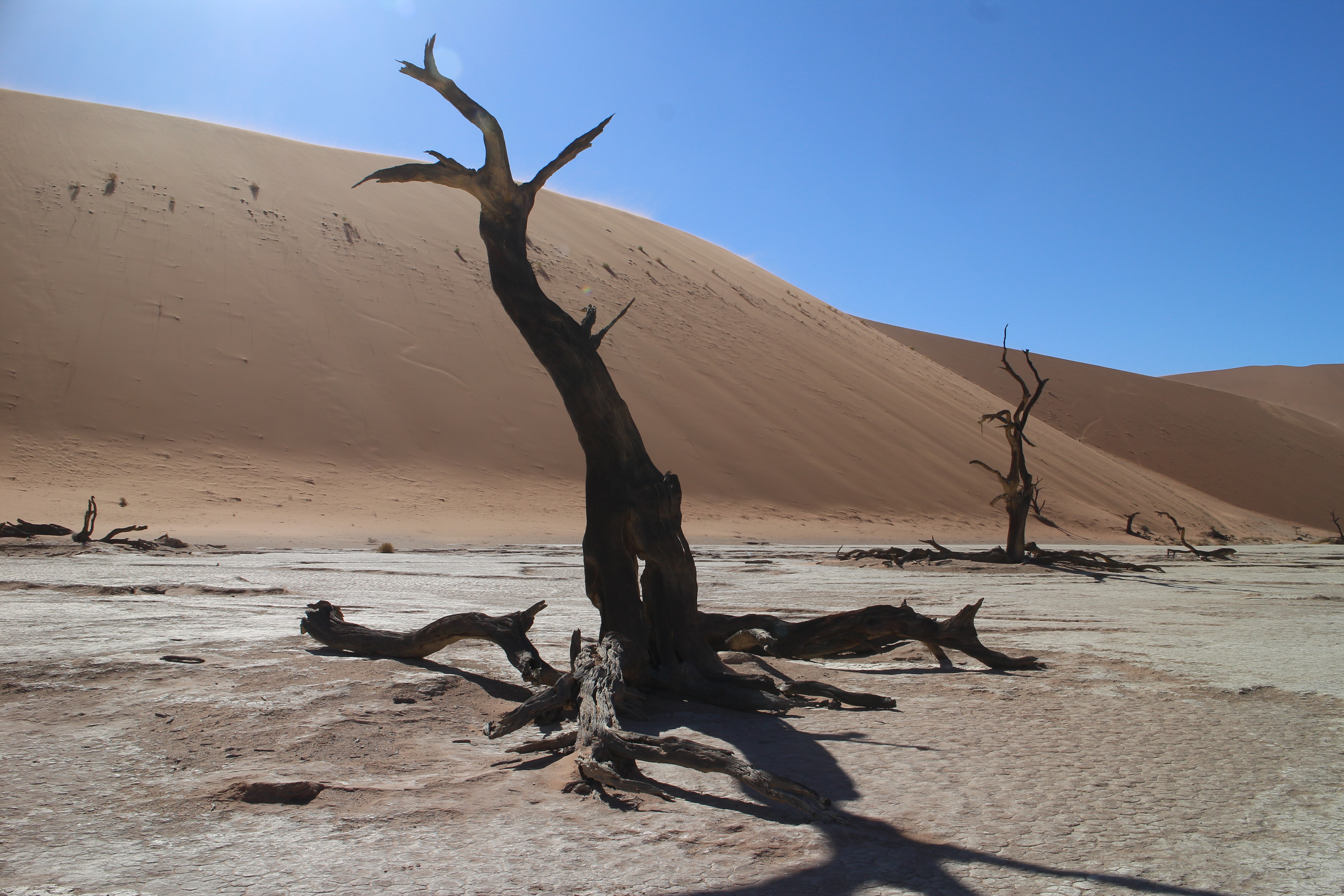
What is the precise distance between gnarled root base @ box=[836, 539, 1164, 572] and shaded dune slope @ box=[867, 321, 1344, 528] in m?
35.4

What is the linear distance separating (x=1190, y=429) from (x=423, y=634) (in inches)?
2177

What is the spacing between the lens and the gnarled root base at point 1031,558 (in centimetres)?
1189

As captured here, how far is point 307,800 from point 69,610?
385 cm

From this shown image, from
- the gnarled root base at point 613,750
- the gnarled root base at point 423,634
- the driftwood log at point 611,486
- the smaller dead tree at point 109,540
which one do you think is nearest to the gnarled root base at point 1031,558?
the driftwood log at point 611,486

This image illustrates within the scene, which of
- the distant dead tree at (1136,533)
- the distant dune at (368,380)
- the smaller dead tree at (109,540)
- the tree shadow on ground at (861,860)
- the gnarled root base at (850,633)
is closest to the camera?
the tree shadow on ground at (861,860)

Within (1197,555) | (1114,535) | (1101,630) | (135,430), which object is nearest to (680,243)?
(1114,535)

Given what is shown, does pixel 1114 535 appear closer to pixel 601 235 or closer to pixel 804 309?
pixel 804 309

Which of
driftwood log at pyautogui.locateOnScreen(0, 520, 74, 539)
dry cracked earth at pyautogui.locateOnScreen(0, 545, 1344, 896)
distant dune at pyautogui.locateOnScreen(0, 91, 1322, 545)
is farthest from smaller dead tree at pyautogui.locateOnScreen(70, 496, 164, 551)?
dry cracked earth at pyautogui.locateOnScreen(0, 545, 1344, 896)

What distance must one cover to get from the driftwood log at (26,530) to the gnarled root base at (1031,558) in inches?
403

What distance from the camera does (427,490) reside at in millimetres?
18984

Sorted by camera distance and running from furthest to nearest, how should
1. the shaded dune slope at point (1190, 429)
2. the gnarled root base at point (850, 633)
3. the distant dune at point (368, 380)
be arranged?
the shaded dune slope at point (1190, 429) → the distant dune at point (368, 380) → the gnarled root base at point (850, 633)

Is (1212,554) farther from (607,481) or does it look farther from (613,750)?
(613,750)

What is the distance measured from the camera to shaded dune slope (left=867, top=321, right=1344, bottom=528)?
44562mm

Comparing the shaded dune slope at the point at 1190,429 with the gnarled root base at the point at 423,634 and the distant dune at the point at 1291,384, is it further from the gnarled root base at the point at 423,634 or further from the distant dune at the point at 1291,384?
the gnarled root base at the point at 423,634
